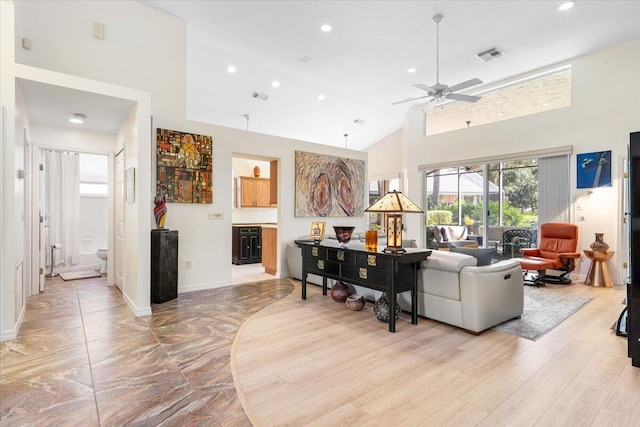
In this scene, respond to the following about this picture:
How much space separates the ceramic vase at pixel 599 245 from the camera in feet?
16.9

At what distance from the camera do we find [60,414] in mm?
1909

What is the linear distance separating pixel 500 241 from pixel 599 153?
251 centimetres

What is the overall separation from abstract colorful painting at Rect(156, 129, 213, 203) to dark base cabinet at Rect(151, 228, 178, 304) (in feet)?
1.99

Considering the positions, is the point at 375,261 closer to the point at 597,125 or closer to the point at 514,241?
the point at 514,241

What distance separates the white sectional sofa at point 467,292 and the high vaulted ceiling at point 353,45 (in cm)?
350

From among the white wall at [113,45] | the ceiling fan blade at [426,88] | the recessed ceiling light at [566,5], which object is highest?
the recessed ceiling light at [566,5]

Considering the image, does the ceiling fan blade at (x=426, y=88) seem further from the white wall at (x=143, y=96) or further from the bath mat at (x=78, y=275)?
the bath mat at (x=78, y=275)

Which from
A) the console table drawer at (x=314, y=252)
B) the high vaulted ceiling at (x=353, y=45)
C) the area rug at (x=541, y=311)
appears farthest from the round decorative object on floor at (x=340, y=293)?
the high vaulted ceiling at (x=353, y=45)

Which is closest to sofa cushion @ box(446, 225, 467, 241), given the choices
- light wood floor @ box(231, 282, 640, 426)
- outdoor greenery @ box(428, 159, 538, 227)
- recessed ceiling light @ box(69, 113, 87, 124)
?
outdoor greenery @ box(428, 159, 538, 227)

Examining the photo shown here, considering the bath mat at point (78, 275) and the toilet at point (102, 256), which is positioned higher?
the toilet at point (102, 256)

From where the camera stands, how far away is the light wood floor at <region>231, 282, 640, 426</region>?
189 cm

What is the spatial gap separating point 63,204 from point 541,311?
26.4 ft

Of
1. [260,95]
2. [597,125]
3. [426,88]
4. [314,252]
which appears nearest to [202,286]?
[314,252]

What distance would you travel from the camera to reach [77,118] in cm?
422
